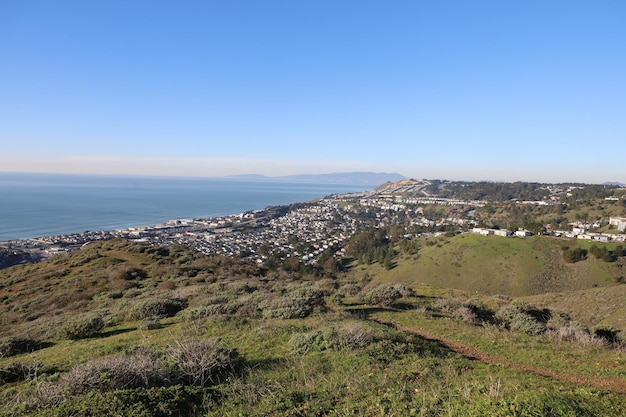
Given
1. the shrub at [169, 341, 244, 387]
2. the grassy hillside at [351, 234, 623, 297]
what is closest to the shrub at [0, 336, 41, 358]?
the shrub at [169, 341, 244, 387]

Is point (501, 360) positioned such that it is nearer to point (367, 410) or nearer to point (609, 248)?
point (367, 410)

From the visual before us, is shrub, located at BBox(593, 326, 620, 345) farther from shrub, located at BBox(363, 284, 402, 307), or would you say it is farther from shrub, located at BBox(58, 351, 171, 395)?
shrub, located at BBox(58, 351, 171, 395)

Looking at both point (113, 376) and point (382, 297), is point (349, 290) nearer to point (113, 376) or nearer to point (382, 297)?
point (382, 297)

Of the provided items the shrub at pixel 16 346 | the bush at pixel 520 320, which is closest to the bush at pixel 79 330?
the shrub at pixel 16 346

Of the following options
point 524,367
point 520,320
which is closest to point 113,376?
point 524,367

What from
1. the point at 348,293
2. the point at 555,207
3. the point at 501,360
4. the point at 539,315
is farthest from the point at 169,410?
the point at 555,207

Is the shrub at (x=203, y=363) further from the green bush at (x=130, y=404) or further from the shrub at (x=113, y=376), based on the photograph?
the green bush at (x=130, y=404)
